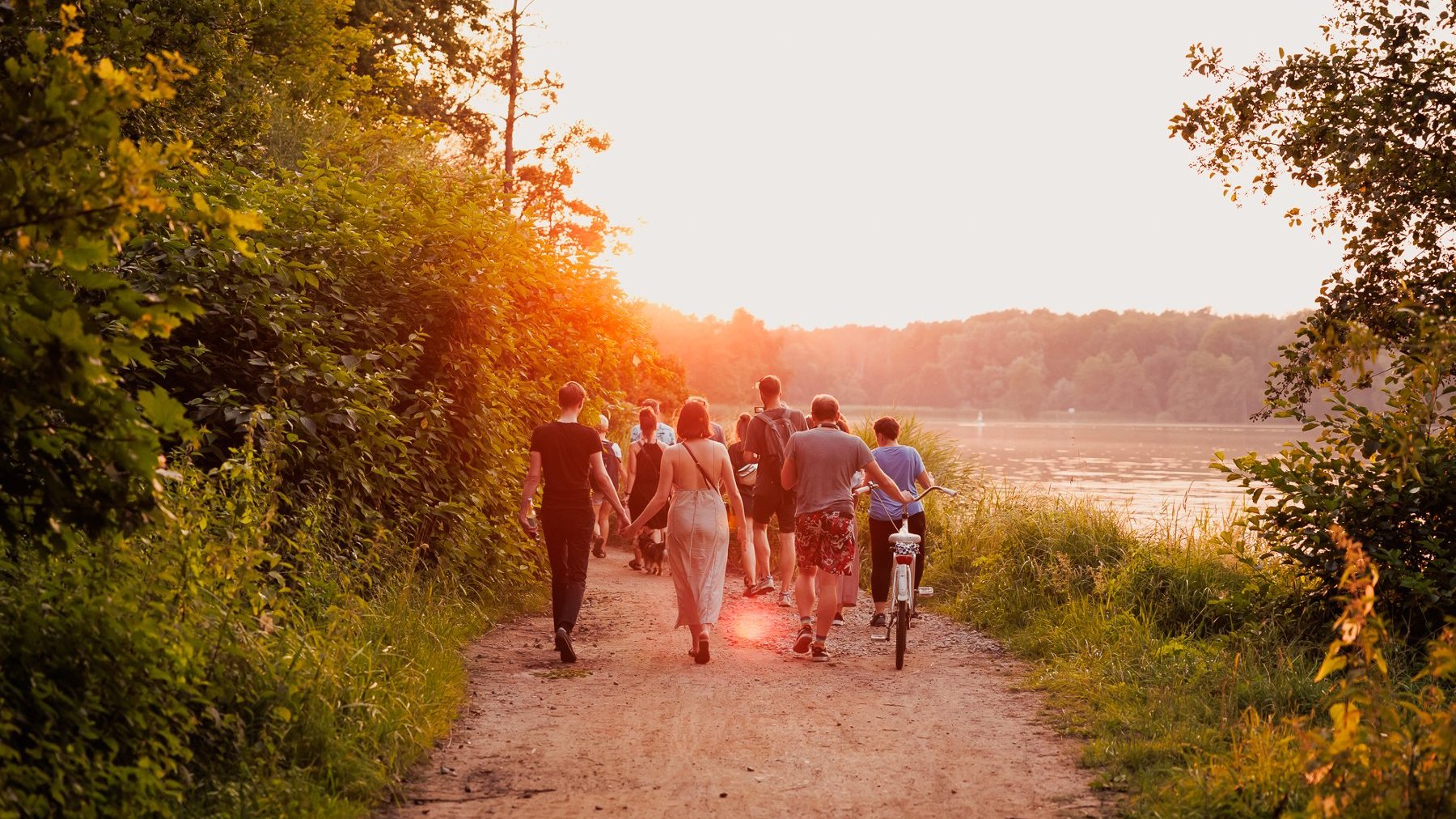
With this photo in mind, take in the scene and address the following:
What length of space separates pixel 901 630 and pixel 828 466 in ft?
4.24

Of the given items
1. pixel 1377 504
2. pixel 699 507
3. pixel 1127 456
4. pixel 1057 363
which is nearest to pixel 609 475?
pixel 699 507

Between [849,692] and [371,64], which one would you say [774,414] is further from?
[371,64]

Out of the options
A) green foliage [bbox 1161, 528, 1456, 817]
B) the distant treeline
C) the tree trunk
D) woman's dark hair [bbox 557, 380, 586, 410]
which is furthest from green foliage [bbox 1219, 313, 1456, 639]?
the distant treeline

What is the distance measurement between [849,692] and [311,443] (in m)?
3.78

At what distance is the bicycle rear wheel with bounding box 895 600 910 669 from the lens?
827 cm

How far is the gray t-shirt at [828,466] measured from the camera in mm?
8594

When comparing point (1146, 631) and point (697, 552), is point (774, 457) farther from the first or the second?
point (1146, 631)

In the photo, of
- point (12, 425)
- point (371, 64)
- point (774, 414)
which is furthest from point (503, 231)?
point (371, 64)

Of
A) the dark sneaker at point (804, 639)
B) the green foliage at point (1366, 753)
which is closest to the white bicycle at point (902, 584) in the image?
the dark sneaker at point (804, 639)

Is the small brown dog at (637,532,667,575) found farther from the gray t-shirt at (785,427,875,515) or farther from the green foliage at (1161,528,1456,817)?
the green foliage at (1161,528,1456,817)

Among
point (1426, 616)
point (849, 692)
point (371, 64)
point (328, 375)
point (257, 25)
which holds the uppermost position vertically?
point (371, 64)

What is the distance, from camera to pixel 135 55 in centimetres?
1044

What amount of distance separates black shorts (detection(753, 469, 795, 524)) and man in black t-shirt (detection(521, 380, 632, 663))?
3028mm

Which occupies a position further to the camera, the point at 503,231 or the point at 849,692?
the point at 503,231
